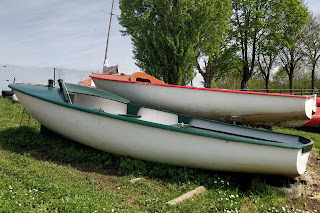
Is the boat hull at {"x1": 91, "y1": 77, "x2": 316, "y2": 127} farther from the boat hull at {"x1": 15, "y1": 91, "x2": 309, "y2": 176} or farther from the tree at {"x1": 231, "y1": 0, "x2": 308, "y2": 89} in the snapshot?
the tree at {"x1": 231, "y1": 0, "x2": 308, "y2": 89}

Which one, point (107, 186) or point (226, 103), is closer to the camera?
point (107, 186)

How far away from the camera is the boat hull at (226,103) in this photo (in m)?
6.75

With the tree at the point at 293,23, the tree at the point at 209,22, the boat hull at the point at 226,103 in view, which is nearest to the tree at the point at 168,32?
the tree at the point at 209,22

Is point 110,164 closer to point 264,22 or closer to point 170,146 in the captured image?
point 170,146

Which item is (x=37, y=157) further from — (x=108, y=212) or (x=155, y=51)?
(x=155, y=51)

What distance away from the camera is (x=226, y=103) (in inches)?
272

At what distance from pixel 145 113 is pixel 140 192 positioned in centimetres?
263

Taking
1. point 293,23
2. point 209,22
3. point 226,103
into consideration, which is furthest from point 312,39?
point 226,103

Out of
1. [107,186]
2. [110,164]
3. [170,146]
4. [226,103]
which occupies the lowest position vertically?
[107,186]

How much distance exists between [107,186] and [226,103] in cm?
426

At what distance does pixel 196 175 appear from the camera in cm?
431

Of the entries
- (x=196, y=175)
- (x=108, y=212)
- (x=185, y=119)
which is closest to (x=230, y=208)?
(x=196, y=175)

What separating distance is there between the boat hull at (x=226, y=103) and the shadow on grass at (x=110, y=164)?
2564 millimetres

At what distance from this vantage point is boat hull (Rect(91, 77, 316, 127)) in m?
6.75
